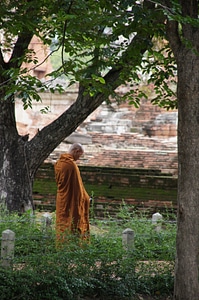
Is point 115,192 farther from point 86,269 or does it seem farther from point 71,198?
point 86,269

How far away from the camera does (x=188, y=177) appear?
675cm

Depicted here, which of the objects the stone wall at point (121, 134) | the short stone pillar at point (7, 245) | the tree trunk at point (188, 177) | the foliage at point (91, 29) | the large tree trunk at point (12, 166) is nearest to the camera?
the tree trunk at point (188, 177)

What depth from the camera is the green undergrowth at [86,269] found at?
22.2 feet

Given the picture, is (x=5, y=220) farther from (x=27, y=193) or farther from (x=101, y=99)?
(x=101, y=99)

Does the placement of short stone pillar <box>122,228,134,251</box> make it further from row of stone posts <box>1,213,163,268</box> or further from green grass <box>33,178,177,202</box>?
green grass <box>33,178,177,202</box>

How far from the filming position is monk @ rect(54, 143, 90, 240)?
29.9 feet

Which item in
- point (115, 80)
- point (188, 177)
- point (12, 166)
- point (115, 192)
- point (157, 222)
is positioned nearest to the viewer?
point (188, 177)

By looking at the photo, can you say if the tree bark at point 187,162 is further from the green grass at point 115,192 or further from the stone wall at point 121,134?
the stone wall at point 121,134

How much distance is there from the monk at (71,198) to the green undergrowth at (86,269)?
0.53 metres

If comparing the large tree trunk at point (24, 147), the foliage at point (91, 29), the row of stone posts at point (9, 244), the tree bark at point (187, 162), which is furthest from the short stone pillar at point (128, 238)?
the large tree trunk at point (24, 147)

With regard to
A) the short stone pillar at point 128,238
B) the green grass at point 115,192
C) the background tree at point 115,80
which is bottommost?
the green grass at point 115,192

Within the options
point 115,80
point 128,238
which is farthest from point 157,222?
point 115,80

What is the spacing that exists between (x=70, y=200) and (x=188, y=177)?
286 cm

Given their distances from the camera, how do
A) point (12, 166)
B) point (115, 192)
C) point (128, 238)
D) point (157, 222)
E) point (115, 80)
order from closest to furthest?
1. point (128, 238)
2. point (157, 222)
3. point (115, 80)
4. point (12, 166)
5. point (115, 192)
